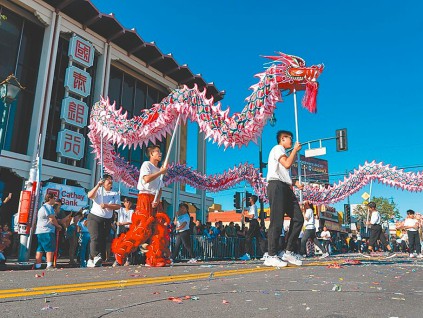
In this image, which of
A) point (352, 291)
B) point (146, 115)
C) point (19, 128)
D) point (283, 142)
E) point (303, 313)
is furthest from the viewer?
point (19, 128)

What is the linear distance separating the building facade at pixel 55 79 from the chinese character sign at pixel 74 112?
44 mm

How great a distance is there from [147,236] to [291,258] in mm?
2351

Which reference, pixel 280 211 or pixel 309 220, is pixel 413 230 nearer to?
pixel 309 220

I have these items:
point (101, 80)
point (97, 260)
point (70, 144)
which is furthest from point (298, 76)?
point (101, 80)

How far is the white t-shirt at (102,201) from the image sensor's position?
6.63 meters

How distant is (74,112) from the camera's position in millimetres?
16188

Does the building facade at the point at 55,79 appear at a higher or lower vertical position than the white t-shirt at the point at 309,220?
higher

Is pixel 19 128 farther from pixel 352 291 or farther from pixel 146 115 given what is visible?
pixel 352 291

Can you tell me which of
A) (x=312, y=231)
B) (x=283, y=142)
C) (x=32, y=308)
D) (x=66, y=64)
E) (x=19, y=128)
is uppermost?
(x=66, y=64)

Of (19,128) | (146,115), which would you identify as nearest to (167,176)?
(146,115)

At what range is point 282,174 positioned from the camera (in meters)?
5.38

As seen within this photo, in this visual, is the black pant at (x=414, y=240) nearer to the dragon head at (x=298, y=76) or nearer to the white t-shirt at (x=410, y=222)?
the white t-shirt at (x=410, y=222)

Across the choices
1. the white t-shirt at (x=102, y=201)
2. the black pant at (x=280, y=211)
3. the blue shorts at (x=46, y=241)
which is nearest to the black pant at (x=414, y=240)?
the black pant at (x=280, y=211)

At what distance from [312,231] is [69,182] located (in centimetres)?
1123
